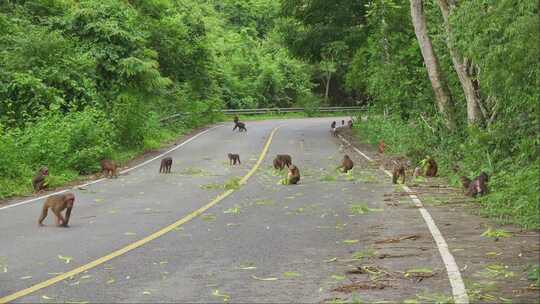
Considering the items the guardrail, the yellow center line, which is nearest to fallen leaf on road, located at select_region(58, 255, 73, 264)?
the yellow center line

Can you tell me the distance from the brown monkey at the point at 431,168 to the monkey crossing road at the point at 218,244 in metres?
1.43

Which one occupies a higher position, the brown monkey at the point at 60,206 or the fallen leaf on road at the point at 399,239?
the brown monkey at the point at 60,206

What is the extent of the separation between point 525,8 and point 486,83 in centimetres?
177

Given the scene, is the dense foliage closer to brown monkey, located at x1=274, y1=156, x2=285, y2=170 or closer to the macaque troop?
the macaque troop

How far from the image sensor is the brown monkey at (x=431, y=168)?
20.5 m

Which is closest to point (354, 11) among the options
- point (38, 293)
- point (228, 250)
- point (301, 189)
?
point (301, 189)

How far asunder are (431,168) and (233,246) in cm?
1131

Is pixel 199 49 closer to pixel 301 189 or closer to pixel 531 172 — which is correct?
pixel 301 189

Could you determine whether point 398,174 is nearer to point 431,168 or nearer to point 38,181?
point 431,168

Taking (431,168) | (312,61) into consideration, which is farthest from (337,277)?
(312,61)

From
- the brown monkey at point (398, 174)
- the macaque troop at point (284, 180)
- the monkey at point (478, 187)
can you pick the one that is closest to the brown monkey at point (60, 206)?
the macaque troop at point (284, 180)

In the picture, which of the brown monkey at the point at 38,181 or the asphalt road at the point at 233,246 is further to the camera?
the brown monkey at the point at 38,181

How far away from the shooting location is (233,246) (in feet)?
33.8

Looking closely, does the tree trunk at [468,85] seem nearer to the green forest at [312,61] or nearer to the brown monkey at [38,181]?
the green forest at [312,61]
